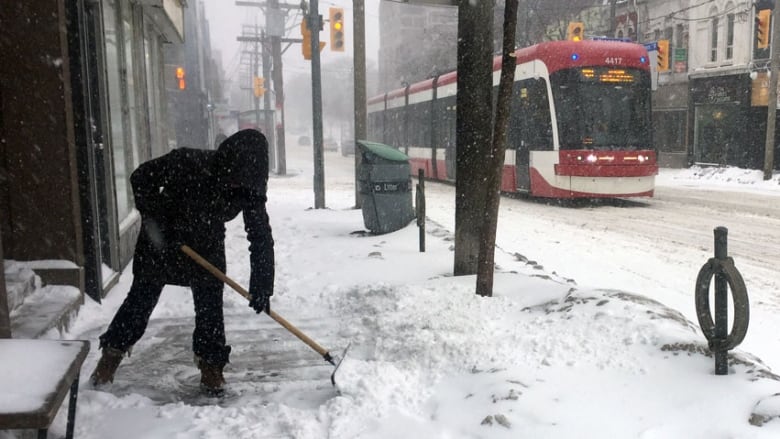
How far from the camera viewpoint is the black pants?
3.98m

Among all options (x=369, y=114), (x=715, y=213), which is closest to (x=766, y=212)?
(x=715, y=213)

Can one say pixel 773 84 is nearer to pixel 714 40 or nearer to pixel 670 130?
pixel 714 40

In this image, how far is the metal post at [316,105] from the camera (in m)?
13.6

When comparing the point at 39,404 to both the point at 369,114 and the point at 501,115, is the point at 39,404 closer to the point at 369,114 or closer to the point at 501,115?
the point at 501,115

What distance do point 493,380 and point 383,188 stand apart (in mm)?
→ 6047

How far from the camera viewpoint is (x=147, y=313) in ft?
13.3

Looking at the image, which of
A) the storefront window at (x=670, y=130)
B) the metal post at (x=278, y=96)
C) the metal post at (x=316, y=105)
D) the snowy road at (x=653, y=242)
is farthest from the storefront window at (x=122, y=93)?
the storefront window at (x=670, y=130)

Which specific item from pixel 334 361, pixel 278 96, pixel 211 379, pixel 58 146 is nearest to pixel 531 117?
pixel 58 146

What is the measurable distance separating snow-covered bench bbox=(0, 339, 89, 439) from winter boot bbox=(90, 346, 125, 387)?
0.72 m

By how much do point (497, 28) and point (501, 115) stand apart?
3008cm

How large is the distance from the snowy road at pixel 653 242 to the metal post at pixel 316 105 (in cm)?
233

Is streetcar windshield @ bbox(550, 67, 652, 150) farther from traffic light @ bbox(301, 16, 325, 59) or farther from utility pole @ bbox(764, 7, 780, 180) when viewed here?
utility pole @ bbox(764, 7, 780, 180)

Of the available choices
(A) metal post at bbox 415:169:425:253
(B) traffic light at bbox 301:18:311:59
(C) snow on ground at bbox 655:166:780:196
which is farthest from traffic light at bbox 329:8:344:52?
(C) snow on ground at bbox 655:166:780:196

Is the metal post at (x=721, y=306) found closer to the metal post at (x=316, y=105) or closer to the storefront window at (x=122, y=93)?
the storefront window at (x=122, y=93)
